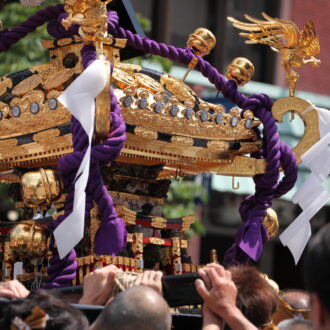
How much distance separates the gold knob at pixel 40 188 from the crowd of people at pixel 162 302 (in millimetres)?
774

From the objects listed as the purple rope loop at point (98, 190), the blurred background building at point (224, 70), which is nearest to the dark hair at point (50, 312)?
the purple rope loop at point (98, 190)

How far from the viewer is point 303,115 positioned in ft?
17.6

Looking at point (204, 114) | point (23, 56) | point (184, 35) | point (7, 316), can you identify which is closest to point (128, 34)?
point (204, 114)

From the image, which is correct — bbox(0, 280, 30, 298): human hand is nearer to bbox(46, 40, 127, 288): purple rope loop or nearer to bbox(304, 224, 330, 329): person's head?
bbox(46, 40, 127, 288): purple rope loop

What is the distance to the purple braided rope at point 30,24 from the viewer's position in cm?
528

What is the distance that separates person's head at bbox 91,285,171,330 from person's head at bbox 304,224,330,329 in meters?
0.50

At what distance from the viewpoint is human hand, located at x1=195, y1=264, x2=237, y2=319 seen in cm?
350

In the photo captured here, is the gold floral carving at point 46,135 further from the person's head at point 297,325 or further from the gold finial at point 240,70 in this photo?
the person's head at point 297,325

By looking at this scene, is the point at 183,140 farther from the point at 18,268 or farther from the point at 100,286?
the point at 100,286

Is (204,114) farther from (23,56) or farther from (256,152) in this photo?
(23,56)

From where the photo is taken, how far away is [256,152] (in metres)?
5.34

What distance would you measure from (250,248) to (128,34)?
1.14m

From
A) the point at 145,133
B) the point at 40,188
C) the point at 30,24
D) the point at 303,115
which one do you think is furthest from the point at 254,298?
the point at 30,24

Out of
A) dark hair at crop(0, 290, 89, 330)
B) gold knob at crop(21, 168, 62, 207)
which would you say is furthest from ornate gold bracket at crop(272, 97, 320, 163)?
dark hair at crop(0, 290, 89, 330)
